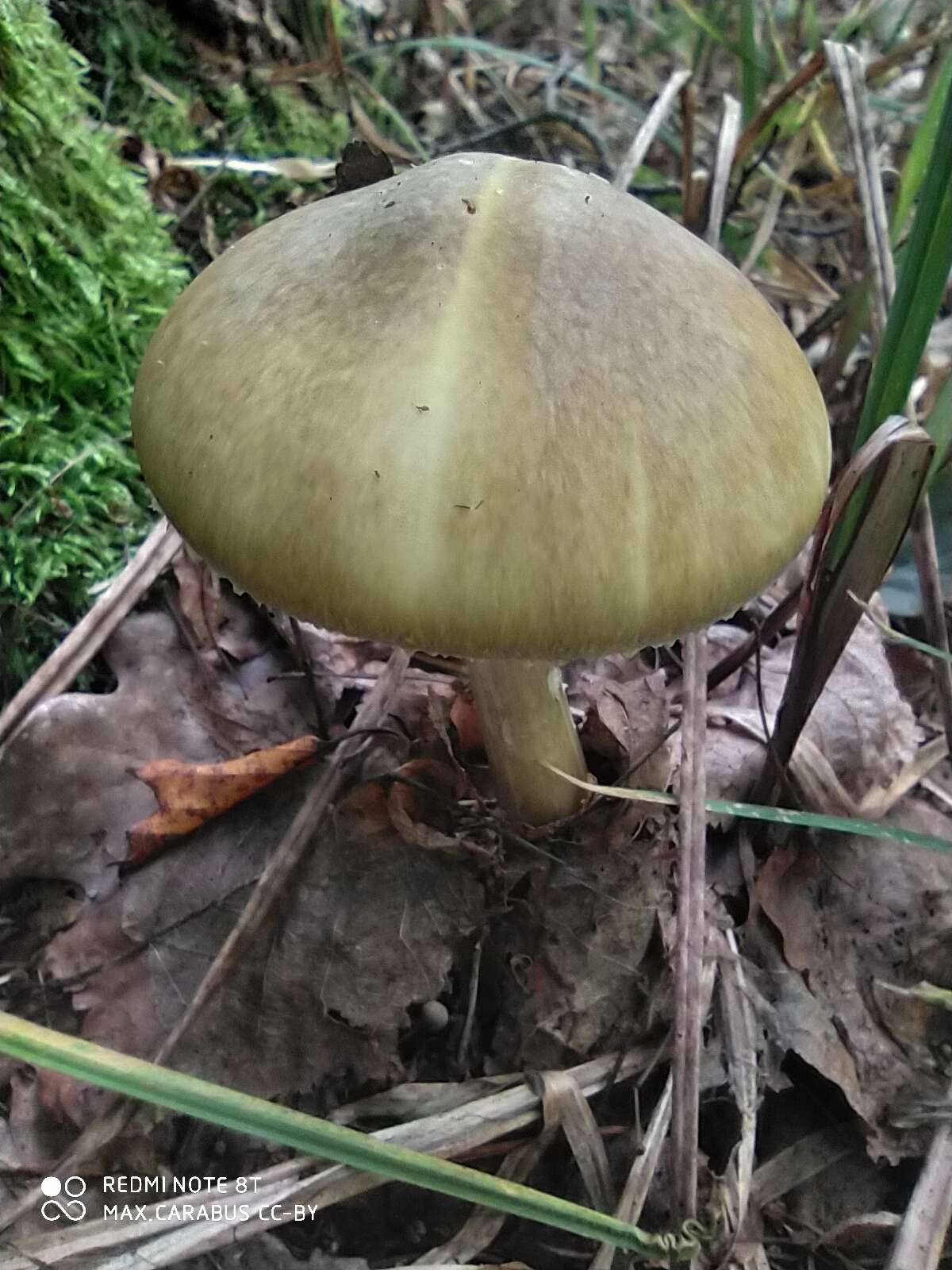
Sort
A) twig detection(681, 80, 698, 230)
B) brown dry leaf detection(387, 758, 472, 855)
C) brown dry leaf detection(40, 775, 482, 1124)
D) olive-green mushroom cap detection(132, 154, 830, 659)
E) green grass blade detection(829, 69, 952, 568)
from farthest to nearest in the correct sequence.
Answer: twig detection(681, 80, 698, 230), brown dry leaf detection(387, 758, 472, 855), brown dry leaf detection(40, 775, 482, 1124), green grass blade detection(829, 69, 952, 568), olive-green mushroom cap detection(132, 154, 830, 659)

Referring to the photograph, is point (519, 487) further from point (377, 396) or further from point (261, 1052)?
point (261, 1052)

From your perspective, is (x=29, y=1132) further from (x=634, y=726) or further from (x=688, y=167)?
(x=688, y=167)

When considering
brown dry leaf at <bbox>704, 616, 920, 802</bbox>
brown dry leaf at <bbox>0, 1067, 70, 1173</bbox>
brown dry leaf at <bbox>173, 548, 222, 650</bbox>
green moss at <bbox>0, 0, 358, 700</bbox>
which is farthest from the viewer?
brown dry leaf at <bbox>173, 548, 222, 650</bbox>

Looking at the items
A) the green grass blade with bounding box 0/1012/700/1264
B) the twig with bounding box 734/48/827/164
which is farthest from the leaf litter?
the twig with bounding box 734/48/827/164

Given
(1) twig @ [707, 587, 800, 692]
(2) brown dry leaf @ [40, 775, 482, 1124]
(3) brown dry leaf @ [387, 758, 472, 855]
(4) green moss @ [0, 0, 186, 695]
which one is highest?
(4) green moss @ [0, 0, 186, 695]

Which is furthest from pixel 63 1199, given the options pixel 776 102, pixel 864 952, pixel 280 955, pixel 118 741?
pixel 776 102

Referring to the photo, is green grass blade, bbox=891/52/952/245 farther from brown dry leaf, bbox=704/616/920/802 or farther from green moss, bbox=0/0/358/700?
green moss, bbox=0/0/358/700
